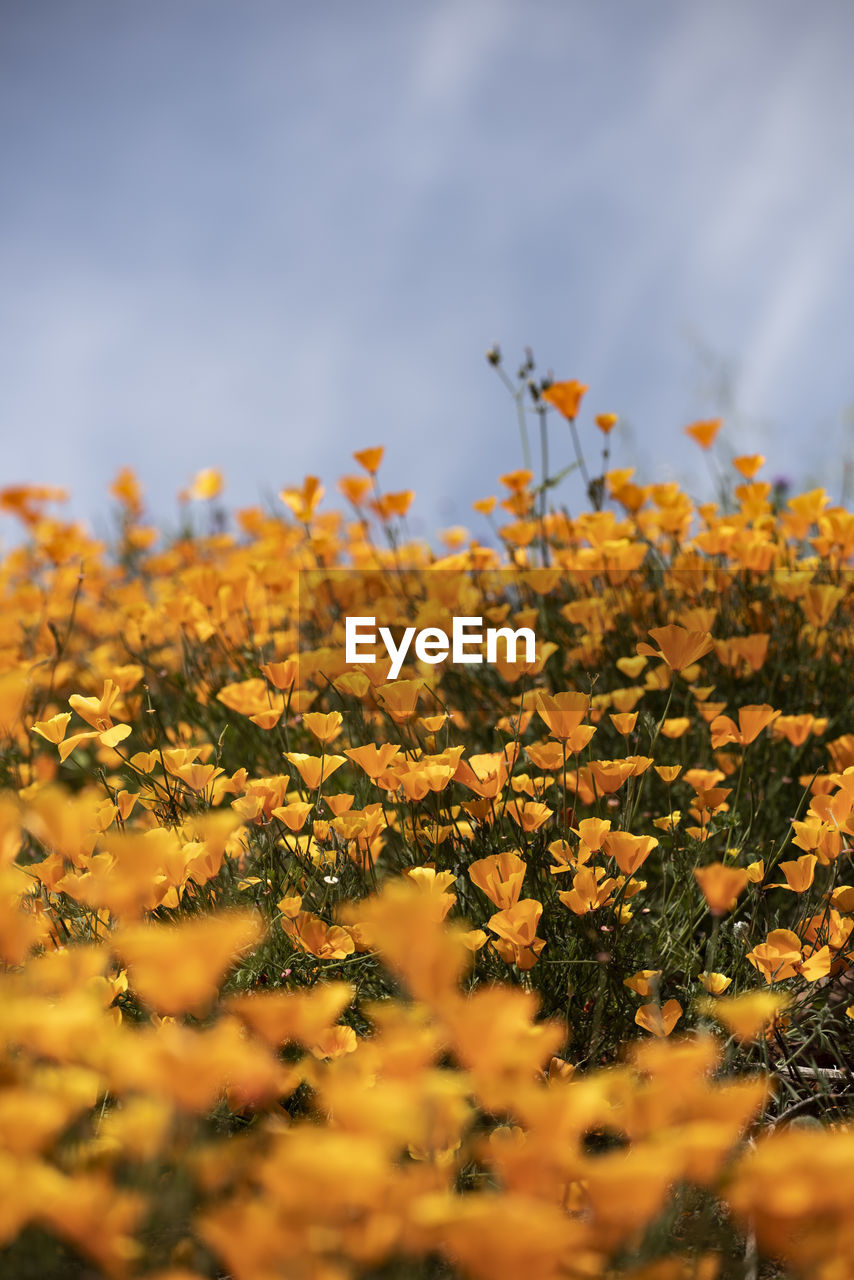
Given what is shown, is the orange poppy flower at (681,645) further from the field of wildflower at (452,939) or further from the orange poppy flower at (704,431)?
the orange poppy flower at (704,431)

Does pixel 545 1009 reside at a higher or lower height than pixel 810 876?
lower

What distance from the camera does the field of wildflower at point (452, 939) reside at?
0.62 meters

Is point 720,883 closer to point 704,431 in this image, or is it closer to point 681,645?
point 681,645

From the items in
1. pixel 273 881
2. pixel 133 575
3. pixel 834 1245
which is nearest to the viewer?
pixel 834 1245

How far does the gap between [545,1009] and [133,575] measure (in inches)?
214

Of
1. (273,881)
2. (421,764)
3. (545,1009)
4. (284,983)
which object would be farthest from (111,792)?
(545,1009)

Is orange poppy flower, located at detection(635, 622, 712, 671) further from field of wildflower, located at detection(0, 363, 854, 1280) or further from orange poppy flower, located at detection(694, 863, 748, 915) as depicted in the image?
orange poppy flower, located at detection(694, 863, 748, 915)

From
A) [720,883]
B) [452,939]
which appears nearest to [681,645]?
[720,883]

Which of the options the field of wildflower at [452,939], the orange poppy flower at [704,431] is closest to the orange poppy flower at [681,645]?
the field of wildflower at [452,939]

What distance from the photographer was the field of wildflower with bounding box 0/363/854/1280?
2.03ft

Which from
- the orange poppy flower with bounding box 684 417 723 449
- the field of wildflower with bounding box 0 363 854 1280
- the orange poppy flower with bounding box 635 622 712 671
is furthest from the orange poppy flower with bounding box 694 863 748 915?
the orange poppy flower with bounding box 684 417 723 449

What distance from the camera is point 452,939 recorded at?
78cm

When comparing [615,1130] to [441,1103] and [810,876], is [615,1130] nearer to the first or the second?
[810,876]

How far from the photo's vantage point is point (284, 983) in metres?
1.50
